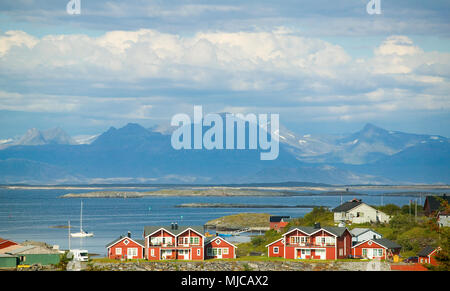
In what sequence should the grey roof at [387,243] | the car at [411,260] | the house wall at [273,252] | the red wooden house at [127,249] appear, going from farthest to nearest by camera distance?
the grey roof at [387,243]
the house wall at [273,252]
the red wooden house at [127,249]
the car at [411,260]

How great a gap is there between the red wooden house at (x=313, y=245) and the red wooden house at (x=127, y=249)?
26.1 ft

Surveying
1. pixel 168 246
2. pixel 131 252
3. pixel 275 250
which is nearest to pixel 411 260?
pixel 275 250

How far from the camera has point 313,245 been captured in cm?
4578

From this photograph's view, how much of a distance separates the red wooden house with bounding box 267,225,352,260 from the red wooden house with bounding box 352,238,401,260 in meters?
0.60

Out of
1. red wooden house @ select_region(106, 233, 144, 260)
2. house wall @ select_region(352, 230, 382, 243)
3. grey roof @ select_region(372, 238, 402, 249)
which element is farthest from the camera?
house wall @ select_region(352, 230, 382, 243)

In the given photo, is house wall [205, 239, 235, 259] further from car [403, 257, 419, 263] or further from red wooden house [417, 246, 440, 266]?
red wooden house [417, 246, 440, 266]

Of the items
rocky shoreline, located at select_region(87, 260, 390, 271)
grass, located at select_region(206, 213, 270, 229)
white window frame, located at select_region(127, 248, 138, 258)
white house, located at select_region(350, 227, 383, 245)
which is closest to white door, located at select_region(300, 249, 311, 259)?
rocky shoreline, located at select_region(87, 260, 390, 271)

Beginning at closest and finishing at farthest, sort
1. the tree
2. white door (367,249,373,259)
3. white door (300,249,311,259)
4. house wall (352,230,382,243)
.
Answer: white door (300,249,311,259) < white door (367,249,373,259) < house wall (352,230,382,243) < the tree

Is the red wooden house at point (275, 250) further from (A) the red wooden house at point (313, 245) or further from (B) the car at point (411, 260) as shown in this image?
(B) the car at point (411, 260)

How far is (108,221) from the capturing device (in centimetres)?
10288

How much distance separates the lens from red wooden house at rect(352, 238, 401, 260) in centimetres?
4612

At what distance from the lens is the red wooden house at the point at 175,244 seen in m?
44.8

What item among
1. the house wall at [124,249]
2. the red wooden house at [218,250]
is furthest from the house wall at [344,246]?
the house wall at [124,249]
